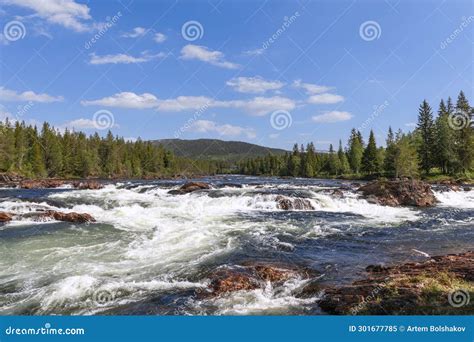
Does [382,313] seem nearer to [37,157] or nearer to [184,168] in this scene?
[37,157]

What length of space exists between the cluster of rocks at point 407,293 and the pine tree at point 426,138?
78676mm

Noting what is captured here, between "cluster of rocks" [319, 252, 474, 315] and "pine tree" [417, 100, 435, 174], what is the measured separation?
78676mm

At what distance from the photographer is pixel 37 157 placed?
97.8 m

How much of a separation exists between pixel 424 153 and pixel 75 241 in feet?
275

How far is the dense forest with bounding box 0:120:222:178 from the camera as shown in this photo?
96000 millimetres

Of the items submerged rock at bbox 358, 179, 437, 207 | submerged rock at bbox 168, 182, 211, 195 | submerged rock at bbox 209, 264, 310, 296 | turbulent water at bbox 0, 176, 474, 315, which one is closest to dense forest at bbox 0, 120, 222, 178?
submerged rock at bbox 168, 182, 211, 195

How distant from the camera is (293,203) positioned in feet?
116

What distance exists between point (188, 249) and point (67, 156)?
4041 inches

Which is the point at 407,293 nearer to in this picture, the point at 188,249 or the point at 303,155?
the point at 188,249

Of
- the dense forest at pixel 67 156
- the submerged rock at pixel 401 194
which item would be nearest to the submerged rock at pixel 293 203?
the submerged rock at pixel 401 194

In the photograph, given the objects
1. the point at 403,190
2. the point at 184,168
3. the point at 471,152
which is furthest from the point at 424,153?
the point at 184,168

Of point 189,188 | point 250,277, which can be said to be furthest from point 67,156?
point 250,277

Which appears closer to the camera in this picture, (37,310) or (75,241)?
(37,310)

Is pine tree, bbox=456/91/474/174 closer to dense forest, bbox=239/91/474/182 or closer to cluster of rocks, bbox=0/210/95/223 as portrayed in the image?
dense forest, bbox=239/91/474/182
